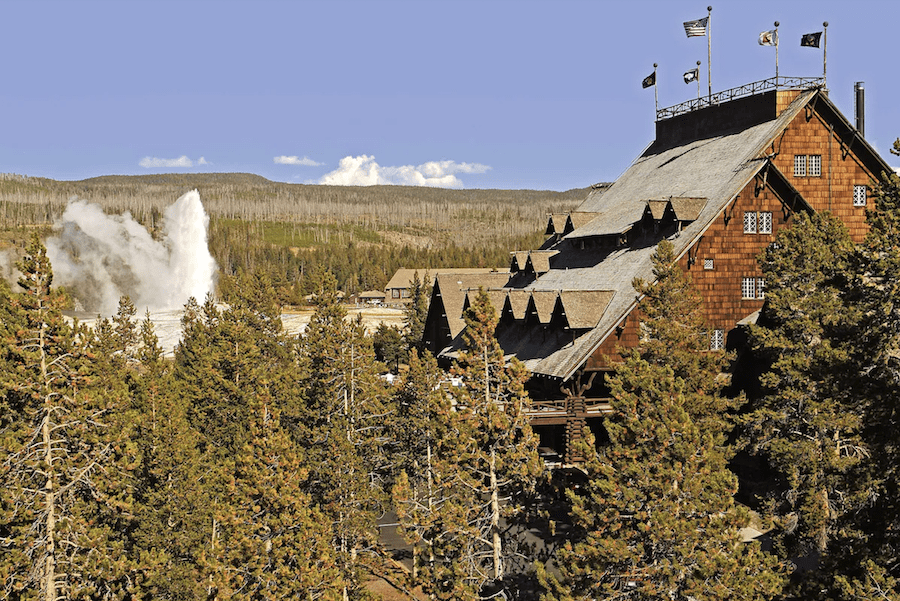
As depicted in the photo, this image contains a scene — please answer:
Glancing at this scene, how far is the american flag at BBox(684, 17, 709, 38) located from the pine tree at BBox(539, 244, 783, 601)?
41.2 m

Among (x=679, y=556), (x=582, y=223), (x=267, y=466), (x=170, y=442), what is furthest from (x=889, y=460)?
(x=582, y=223)

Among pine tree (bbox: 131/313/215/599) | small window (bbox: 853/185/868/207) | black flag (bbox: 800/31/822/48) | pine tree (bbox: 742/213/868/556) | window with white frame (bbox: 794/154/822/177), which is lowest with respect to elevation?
pine tree (bbox: 131/313/215/599)

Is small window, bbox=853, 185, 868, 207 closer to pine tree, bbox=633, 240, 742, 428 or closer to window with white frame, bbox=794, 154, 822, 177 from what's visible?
window with white frame, bbox=794, 154, 822, 177

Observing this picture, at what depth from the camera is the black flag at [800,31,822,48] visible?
161 ft

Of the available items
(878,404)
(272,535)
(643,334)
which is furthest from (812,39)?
(272,535)

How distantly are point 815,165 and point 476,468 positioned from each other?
109 ft

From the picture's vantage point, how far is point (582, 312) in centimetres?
4100

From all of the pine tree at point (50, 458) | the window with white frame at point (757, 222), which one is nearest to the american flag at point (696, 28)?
the window with white frame at point (757, 222)

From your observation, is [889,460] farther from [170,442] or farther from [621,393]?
[170,442]

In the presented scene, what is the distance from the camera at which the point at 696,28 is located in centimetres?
5609

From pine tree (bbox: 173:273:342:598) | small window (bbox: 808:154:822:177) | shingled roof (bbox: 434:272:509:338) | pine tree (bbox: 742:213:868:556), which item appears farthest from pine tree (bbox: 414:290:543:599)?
shingled roof (bbox: 434:272:509:338)

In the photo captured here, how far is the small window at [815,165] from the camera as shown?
47.6m

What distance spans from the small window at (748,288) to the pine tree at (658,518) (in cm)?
2245

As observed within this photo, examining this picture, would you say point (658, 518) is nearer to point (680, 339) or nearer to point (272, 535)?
point (680, 339)
